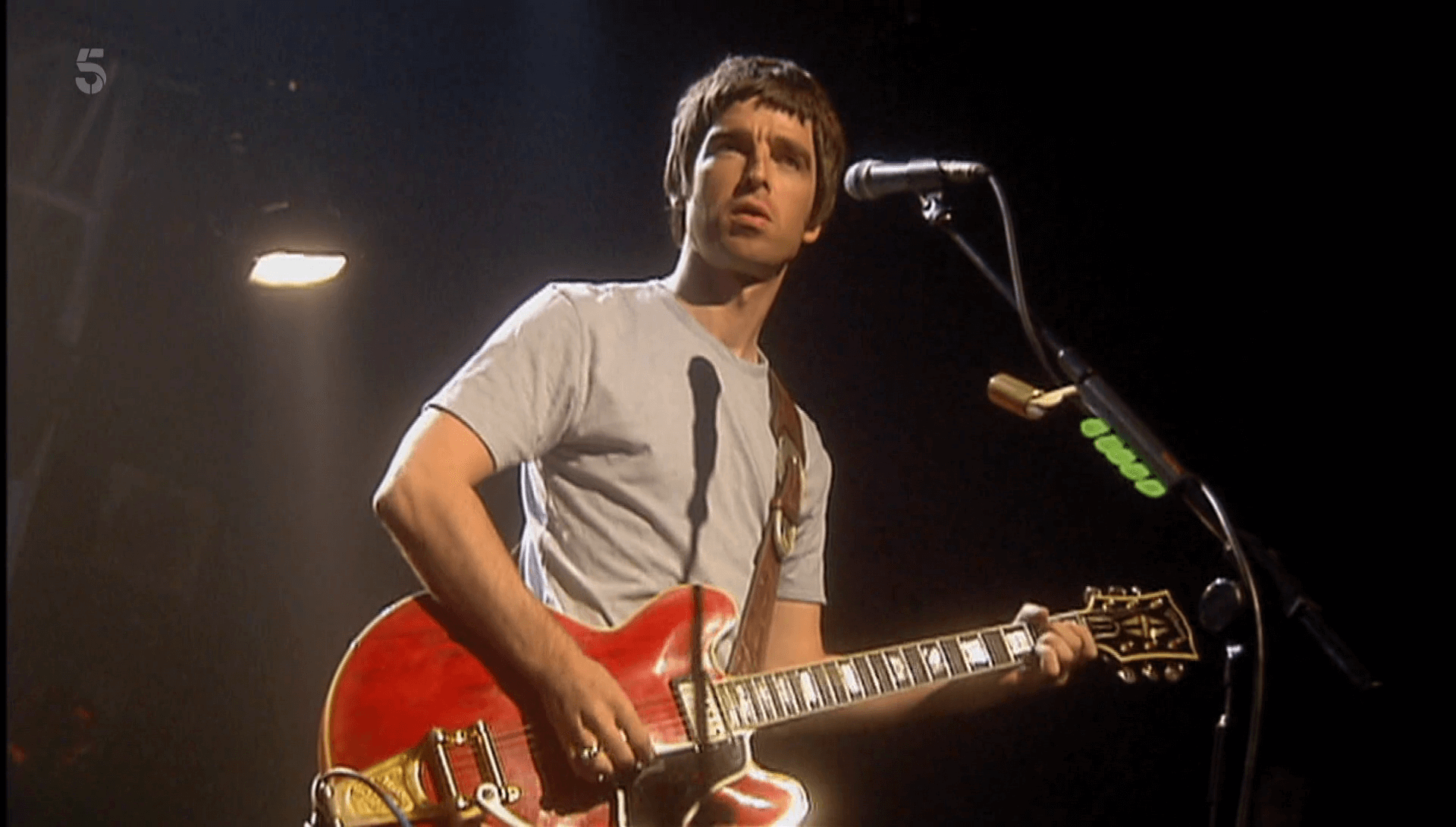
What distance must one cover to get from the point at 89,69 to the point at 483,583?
5.03 feet

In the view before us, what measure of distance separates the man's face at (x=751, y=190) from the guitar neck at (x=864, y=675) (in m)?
0.71

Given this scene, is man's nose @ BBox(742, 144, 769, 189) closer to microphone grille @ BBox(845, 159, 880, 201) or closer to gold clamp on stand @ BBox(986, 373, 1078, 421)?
microphone grille @ BBox(845, 159, 880, 201)

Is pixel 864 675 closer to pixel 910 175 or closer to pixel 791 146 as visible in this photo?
pixel 910 175

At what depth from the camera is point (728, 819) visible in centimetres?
193

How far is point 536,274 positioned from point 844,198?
0.72m

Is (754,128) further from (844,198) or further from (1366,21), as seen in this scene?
(1366,21)

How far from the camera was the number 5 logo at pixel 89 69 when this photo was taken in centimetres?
269

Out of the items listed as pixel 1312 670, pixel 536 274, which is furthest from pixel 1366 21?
pixel 536 274

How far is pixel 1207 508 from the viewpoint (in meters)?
1.94

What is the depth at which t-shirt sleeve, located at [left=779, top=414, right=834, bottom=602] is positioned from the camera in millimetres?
2455

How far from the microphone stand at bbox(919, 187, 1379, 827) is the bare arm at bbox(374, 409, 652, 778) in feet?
2.62

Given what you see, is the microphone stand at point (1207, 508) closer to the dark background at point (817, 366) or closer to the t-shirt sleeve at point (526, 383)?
the t-shirt sleeve at point (526, 383)

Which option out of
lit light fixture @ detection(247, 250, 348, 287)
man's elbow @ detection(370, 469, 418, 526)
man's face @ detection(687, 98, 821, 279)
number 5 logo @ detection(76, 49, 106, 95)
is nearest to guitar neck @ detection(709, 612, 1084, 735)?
man's elbow @ detection(370, 469, 418, 526)

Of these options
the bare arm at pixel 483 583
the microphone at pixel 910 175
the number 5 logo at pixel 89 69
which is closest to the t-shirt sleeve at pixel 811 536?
the microphone at pixel 910 175
